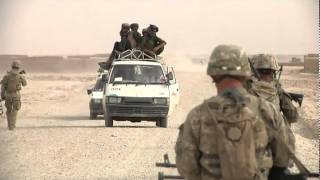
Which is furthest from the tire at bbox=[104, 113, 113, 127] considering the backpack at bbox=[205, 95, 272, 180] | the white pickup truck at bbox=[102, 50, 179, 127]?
the backpack at bbox=[205, 95, 272, 180]

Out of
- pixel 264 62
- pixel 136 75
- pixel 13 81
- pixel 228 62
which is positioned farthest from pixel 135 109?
pixel 228 62

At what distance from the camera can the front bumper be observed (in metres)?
15.5

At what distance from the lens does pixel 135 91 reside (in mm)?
15422

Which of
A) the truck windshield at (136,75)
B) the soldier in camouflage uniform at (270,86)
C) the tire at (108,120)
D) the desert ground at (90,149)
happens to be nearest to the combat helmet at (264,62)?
the soldier in camouflage uniform at (270,86)

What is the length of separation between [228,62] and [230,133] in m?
0.39

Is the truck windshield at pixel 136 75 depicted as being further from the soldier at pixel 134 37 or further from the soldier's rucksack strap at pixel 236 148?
the soldier's rucksack strap at pixel 236 148

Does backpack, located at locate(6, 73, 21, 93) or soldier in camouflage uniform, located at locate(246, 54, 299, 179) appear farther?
backpack, located at locate(6, 73, 21, 93)

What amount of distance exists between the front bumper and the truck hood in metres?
0.24

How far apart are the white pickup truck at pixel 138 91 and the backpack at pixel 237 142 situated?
11.6 meters

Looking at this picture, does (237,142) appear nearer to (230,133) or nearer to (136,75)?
(230,133)

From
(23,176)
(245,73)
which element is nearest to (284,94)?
(245,73)

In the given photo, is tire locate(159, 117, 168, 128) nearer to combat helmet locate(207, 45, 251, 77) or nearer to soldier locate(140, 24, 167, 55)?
soldier locate(140, 24, 167, 55)

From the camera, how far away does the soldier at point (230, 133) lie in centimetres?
375

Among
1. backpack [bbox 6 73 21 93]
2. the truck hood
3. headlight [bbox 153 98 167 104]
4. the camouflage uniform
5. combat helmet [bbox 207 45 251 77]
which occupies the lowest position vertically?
headlight [bbox 153 98 167 104]
